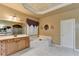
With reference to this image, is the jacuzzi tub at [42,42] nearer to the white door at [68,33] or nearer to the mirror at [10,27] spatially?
the mirror at [10,27]

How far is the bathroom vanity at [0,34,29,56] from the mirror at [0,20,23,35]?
0.19 m

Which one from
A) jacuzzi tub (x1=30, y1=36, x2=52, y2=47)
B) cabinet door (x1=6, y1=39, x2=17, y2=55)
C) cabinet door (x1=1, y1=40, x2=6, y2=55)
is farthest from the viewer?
jacuzzi tub (x1=30, y1=36, x2=52, y2=47)

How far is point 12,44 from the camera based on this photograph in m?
3.18

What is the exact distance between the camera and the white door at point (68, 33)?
4262 millimetres

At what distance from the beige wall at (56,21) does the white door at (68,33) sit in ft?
0.63

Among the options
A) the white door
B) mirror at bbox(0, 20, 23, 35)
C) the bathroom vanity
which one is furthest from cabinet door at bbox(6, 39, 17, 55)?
the white door

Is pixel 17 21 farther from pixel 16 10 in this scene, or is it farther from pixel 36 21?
pixel 36 21

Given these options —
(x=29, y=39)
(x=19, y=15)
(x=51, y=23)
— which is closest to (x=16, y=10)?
(x=19, y=15)

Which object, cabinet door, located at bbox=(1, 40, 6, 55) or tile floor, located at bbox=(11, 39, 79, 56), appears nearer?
cabinet door, located at bbox=(1, 40, 6, 55)

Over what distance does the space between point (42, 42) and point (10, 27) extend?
1.38 meters

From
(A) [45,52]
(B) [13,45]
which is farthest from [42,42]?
(B) [13,45]

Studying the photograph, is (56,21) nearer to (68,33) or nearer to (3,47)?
(68,33)

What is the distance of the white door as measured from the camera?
4.26 metres

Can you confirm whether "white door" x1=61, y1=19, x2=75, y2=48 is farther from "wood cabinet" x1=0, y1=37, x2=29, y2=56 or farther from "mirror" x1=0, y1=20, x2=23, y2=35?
"mirror" x1=0, y1=20, x2=23, y2=35
